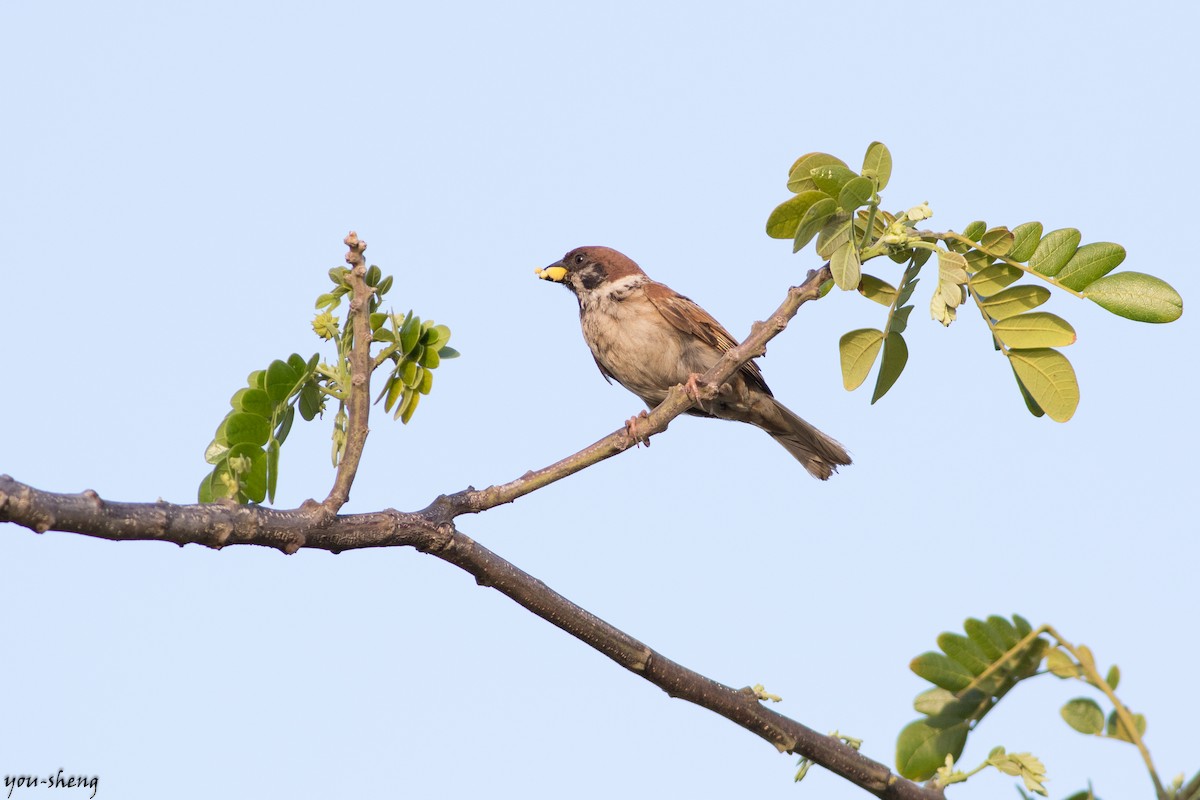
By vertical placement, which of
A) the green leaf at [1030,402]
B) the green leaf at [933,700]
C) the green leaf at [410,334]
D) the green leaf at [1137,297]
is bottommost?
the green leaf at [933,700]

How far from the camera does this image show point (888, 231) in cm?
335

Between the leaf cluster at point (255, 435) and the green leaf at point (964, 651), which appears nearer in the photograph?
the green leaf at point (964, 651)

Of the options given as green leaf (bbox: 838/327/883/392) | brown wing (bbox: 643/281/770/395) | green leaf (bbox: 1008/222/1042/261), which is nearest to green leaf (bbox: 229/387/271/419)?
green leaf (bbox: 838/327/883/392)

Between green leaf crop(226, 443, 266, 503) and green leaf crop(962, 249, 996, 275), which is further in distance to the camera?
green leaf crop(962, 249, 996, 275)

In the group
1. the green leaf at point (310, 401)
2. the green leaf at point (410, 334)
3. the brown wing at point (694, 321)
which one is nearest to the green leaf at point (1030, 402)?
the green leaf at point (410, 334)

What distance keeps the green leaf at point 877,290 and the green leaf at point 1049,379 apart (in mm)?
406

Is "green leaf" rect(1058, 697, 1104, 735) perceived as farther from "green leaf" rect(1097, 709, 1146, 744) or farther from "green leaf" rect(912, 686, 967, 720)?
"green leaf" rect(912, 686, 967, 720)

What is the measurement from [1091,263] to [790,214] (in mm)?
820

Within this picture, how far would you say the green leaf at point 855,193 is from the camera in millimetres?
3258

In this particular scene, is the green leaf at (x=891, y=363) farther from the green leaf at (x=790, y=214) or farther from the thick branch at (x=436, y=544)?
the thick branch at (x=436, y=544)

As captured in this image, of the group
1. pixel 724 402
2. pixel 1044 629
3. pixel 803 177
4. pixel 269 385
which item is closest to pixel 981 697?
A: pixel 1044 629

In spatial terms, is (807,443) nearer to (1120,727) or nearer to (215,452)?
(215,452)

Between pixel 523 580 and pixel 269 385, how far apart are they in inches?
35.9

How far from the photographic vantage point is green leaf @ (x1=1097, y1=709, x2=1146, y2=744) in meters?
2.14
